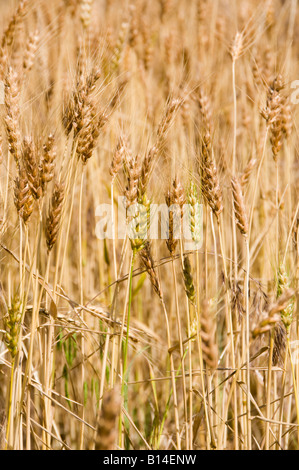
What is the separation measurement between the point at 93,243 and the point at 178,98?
859 millimetres

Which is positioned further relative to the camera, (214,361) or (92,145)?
(92,145)

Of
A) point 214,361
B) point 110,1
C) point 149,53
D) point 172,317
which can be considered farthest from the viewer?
point 110,1

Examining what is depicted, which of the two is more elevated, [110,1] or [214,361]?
[110,1]

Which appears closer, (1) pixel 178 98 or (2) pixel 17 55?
(1) pixel 178 98

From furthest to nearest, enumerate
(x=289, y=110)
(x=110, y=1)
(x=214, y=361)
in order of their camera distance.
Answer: (x=110, y=1) < (x=289, y=110) < (x=214, y=361)

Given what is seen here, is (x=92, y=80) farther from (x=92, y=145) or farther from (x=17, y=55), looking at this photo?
(x=17, y=55)

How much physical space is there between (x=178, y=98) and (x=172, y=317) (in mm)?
856

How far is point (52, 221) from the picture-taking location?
3.29ft

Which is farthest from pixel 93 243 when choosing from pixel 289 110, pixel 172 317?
pixel 289 110

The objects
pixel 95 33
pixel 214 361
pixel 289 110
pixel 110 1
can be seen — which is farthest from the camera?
pixel 110 1

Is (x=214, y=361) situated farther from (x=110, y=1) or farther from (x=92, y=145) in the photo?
(x=110, y=1)

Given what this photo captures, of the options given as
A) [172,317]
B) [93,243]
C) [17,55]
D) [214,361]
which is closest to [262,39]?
[17,55]

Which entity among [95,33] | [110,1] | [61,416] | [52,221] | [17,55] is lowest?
[61,416]

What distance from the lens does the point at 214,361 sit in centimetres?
80
